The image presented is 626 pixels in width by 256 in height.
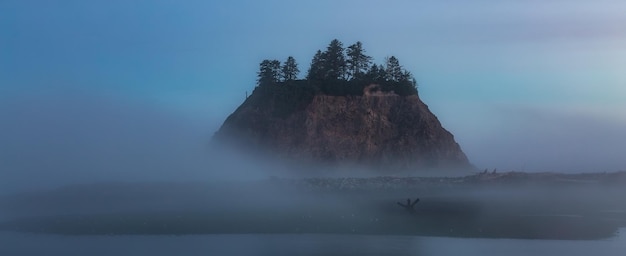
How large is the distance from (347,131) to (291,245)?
32.5m

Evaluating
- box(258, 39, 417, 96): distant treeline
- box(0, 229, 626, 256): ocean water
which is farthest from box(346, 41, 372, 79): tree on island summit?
box(0, 229, 626, 256): ocean water

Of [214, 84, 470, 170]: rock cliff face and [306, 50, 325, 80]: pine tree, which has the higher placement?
[306, 50, 325, 80]: pine tree

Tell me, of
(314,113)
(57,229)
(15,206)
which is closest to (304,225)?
(57,229)

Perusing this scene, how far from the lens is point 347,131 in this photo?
55250mm

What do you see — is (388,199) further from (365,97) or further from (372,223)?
(365,97)

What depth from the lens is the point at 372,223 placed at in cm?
2720

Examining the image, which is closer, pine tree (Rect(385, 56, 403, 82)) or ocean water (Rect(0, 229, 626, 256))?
ocean water (Rect(0, 229, 626, 256))

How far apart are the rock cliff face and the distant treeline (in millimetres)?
871

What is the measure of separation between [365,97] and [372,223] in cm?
3030

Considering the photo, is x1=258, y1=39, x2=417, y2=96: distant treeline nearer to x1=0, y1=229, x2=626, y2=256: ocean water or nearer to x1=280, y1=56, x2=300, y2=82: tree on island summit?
x1=280, y1=56, x2=300, y2=82: tree on island summit

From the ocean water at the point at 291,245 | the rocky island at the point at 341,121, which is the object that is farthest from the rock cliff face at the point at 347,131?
the ocean water at the point at 291,245

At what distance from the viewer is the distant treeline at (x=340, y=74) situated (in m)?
57.6

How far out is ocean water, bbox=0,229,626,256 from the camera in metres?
21.7

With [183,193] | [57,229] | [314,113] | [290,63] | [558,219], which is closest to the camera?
[57,229]
